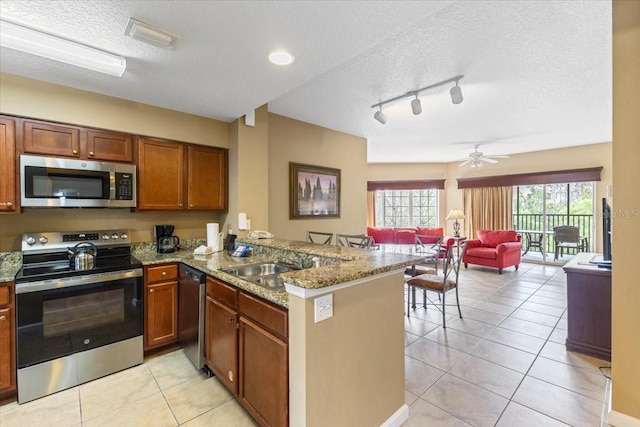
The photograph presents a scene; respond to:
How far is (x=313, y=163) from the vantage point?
4.46 meters

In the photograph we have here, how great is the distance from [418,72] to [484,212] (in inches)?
240

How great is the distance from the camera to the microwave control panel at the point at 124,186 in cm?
270

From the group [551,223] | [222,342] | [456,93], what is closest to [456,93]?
[456,93]

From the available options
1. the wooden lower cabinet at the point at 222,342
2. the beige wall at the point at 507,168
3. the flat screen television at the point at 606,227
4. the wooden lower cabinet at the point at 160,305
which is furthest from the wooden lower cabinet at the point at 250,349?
the beige wall at the point at 507,168

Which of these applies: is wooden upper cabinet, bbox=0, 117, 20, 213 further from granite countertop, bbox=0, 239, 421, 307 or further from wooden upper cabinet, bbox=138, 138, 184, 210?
wooden upper cabinet, bbox=138, 138, 184, 210

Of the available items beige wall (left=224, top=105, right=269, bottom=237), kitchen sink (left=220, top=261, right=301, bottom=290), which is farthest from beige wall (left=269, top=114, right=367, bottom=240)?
kitchen sink (left=220, top=261, right=301, bottom=290)

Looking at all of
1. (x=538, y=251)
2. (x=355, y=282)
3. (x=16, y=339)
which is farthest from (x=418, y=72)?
(x=538, y=251)

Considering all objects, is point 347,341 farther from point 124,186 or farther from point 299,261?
point 124,186

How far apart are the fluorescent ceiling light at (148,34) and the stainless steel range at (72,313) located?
1764 mm

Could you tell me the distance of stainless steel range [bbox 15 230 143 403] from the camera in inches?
80.4

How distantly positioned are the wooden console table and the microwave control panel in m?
4.37

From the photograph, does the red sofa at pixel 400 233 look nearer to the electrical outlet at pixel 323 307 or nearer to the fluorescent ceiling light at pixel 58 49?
the electrical outlet at pixel 323 307

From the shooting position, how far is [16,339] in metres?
2.01

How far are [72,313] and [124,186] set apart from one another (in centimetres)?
117
